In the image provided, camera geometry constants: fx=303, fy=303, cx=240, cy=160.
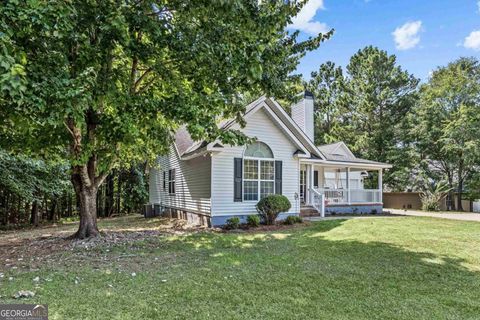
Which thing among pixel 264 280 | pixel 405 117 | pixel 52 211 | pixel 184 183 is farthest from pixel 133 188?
pixel 405 117

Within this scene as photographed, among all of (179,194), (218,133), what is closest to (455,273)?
(218,133)

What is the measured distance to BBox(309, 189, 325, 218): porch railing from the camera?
14805 millimetres

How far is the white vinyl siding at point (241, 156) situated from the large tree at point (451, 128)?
13939 mm

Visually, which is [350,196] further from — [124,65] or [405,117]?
[124,65]

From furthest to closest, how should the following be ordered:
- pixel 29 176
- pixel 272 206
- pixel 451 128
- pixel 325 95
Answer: pixel 325 95 → pixel 451 128 → pixel 29 176 → pixel 272 206

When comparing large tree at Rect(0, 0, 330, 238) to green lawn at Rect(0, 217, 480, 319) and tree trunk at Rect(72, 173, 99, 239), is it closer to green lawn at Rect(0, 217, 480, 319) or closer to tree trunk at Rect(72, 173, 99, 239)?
tree trunk at Rect(72, 173, 99, 239)

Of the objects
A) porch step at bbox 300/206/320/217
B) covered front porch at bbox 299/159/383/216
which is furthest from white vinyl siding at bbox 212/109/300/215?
covered front porch at bbox 299/159/383/216

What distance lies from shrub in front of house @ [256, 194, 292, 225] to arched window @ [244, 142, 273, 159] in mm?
1725

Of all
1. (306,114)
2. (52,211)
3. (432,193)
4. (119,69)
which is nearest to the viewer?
(119,69)

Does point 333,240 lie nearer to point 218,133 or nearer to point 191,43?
point 218,133

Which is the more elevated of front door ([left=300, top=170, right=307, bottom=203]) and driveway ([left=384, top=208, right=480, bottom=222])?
front door ([left=300, top=170, right=307, bottom=203])

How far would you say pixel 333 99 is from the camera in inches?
1277

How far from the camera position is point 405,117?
26.0 m

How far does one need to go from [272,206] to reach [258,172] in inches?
62.1
